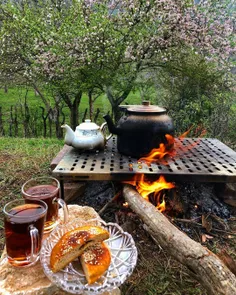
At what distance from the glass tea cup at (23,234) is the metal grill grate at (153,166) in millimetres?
1204

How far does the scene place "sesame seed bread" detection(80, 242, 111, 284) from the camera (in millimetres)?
1125

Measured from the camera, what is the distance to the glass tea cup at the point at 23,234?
118cm

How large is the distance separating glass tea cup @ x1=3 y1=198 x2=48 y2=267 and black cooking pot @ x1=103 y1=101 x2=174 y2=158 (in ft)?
5.27

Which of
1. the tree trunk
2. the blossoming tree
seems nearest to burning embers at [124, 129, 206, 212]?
the tree trunk

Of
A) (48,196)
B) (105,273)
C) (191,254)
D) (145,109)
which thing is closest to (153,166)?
(145,109)

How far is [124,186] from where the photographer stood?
2.64 metres

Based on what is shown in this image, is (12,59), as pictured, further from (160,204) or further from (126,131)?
(160,204)

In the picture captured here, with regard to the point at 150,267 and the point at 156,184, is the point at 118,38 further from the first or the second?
the point at 150,267

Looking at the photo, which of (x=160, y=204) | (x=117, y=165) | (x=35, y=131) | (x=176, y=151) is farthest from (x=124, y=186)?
(x=35, y=131)

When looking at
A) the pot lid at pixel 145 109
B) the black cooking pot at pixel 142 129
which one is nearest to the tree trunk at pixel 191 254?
the black cooking pot at pixel 142 129

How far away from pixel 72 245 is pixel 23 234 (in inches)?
8.6

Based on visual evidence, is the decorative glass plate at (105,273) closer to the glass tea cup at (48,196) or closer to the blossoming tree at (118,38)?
the glass tea cup at (48,196)

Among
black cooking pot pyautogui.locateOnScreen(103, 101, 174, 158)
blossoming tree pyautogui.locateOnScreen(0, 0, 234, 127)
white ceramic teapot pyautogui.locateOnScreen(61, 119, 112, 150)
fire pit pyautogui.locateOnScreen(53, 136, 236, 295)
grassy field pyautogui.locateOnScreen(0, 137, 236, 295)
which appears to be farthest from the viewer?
blossoming tree pyautogui.locateOnScreen(0, 0, 234, 127)

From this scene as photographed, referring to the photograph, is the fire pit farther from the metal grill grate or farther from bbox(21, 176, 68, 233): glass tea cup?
bbox(21, 176, 68, 233): glass tea cup
